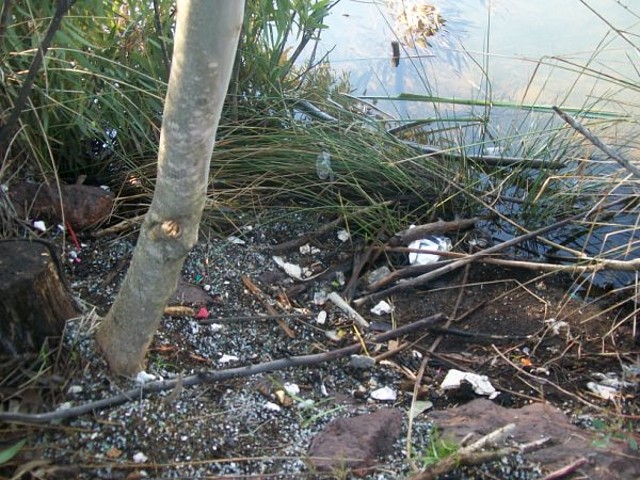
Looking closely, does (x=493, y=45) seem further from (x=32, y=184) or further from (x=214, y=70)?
(x=214, y=70)

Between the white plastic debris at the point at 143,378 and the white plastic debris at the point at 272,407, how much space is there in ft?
0.93

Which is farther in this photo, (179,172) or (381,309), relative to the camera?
(381,309)

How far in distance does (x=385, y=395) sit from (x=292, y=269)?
628 millimetres

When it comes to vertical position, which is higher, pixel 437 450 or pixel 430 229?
pixel 430 229

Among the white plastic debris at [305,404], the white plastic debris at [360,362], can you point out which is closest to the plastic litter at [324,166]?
the white plastic debris at [360,362]

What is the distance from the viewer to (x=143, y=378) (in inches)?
68.8

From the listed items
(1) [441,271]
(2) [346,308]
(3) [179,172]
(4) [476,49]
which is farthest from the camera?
(4) [476,49]

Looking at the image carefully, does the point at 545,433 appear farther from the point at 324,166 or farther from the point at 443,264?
the point at 324,166

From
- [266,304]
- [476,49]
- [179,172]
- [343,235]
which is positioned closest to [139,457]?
[179,172]

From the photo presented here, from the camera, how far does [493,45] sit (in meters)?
4.06

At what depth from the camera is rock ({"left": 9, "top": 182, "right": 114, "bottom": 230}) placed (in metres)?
2.25

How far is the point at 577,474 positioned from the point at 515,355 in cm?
68

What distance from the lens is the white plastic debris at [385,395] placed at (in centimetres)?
196

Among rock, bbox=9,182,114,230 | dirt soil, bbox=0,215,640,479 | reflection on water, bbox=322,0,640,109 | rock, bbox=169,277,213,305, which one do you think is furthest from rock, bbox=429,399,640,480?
reflection on water, bbox=322,0,640,109
